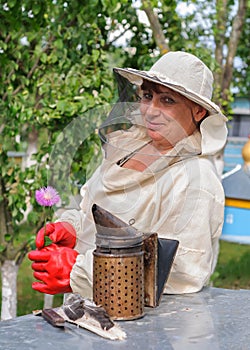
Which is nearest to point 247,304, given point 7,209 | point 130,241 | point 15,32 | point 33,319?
point 130,241

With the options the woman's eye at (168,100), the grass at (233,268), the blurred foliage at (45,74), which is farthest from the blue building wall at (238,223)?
the woman's eye at (168,100)

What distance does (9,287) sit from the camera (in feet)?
16.2

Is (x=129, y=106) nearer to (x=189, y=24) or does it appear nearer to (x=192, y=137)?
(x=192, y=137)

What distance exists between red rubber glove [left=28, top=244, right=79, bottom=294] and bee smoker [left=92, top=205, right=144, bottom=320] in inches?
6.2

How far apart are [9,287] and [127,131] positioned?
9.85 feet

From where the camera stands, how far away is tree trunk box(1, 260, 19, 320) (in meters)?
4.89

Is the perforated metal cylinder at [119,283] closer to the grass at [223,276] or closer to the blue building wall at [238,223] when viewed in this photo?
the grass at [223,276]

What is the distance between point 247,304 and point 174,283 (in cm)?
24

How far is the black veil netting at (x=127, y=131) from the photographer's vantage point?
2.14 meters

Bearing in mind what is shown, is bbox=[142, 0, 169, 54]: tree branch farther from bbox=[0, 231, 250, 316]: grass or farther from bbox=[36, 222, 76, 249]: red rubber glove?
bbox=[36, 222, 76, 249]: red rubber glove

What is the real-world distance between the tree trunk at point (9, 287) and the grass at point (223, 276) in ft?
4.11

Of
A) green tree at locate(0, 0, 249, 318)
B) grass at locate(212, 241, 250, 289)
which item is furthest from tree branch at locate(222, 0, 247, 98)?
grass at locate(212, 241, 250, 289)

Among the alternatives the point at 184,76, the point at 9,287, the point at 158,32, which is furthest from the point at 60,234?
the point at 158,32

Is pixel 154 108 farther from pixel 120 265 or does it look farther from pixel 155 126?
pixel 120 265
